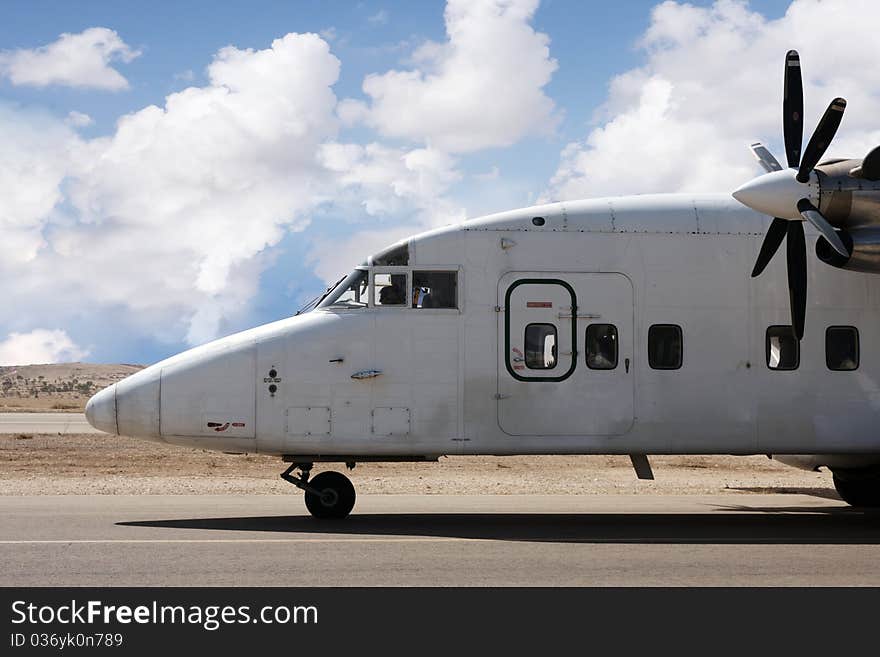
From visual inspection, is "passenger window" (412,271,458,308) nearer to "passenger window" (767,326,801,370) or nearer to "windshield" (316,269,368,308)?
"windshield" (316,269,368,308)

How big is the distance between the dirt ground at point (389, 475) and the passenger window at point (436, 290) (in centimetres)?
667

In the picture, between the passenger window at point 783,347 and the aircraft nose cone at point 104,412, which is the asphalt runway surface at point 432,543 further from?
the passenger window at point 783,347

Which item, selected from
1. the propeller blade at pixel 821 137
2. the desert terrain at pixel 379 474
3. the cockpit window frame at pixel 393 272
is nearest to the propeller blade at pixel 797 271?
the propeller blade at pixel 821 137

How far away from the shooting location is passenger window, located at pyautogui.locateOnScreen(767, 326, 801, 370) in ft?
44.7

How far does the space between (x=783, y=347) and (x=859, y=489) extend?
4329 millimetres

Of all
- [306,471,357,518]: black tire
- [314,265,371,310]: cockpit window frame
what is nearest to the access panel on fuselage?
[314,265,371,310]: cockpit window frame

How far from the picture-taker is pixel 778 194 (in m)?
12.6

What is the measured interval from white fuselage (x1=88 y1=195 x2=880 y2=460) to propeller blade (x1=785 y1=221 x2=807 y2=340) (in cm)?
59

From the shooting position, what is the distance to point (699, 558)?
10.5 m

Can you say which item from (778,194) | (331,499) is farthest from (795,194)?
(331,499)

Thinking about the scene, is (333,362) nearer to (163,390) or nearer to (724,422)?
(163,390)

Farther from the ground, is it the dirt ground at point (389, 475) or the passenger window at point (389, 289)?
the passenger window at point (389, 289)

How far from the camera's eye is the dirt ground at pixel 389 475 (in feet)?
64.5
